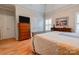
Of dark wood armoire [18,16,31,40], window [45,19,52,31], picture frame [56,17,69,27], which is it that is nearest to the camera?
window [45,19,52,31]

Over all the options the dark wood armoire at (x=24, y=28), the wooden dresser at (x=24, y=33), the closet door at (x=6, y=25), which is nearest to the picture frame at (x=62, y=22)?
the dark wood armoire at (x=24, y=28)

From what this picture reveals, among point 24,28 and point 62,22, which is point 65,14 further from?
point 24,28

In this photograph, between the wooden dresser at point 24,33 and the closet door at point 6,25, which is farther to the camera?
the wooden dresser at point 24,33

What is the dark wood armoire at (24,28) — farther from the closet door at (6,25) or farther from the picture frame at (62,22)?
the picture frame at (62,22)

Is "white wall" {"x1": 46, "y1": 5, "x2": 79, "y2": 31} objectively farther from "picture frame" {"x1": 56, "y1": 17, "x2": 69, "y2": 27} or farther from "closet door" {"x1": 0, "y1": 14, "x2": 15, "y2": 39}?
"closet door" {"x1": 0, "y1": 14, "x2": 15, "y2": 39}

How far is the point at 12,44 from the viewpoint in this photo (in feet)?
8.17

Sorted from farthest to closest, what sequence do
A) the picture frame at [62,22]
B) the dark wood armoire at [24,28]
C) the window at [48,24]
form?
the dark wood armoire at [24,28] < the picture frame at [62,22] < the window at [48,24]

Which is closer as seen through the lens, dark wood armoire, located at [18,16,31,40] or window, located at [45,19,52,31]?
window, located at [45,19,52,31]

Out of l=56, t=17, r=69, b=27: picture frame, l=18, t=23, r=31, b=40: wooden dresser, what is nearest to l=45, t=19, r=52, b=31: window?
l=56, t=17, r=69, b=27: picture frame

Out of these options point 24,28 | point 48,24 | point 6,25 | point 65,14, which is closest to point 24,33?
point 24,28

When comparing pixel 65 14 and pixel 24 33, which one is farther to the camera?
pixel 24 33

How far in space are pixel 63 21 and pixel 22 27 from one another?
189 centimetres
